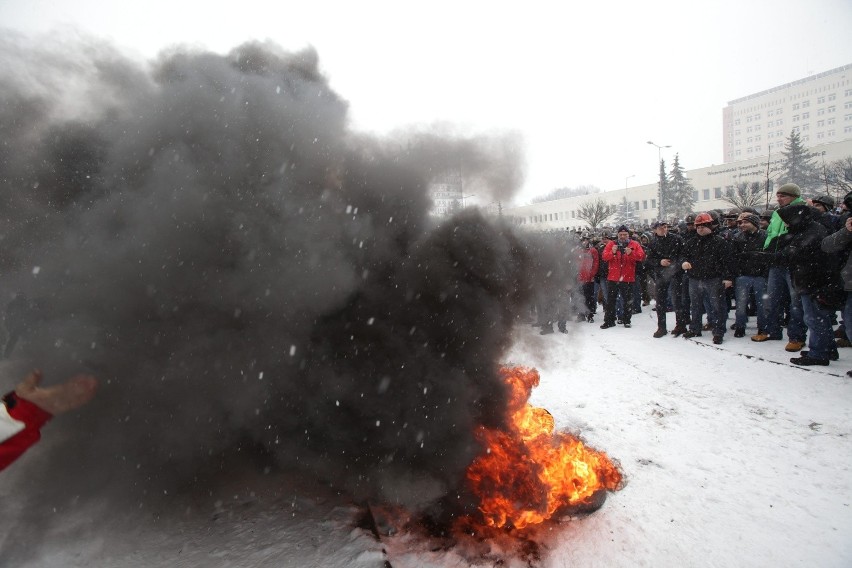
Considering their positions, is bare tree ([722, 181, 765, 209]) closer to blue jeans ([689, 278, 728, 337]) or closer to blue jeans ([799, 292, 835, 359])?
blue jeans ([689, 278, 728, 337])

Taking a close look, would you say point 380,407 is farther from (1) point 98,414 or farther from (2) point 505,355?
(1) point 98,414

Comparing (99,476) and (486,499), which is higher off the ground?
(99,476)

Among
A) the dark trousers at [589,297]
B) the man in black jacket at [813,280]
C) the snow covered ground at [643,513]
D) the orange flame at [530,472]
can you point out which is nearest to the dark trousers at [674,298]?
the dark trousers at [589,297]

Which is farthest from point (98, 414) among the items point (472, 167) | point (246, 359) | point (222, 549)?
point (472, 167)

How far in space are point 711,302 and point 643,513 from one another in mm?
6120

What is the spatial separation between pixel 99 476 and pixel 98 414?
56 cm

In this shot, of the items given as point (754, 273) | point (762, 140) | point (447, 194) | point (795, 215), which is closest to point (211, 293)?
point (447, 194)

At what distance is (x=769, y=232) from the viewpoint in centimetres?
707

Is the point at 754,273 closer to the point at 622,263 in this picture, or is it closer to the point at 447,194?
the point at 622,263

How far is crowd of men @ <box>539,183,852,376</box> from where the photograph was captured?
237 inches

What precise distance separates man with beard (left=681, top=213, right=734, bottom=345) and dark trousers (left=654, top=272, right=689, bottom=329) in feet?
1.82

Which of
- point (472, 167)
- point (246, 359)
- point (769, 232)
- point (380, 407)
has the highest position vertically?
point (472, 167)

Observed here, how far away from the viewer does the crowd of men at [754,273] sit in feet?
19.7

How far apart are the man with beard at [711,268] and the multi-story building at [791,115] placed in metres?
111
